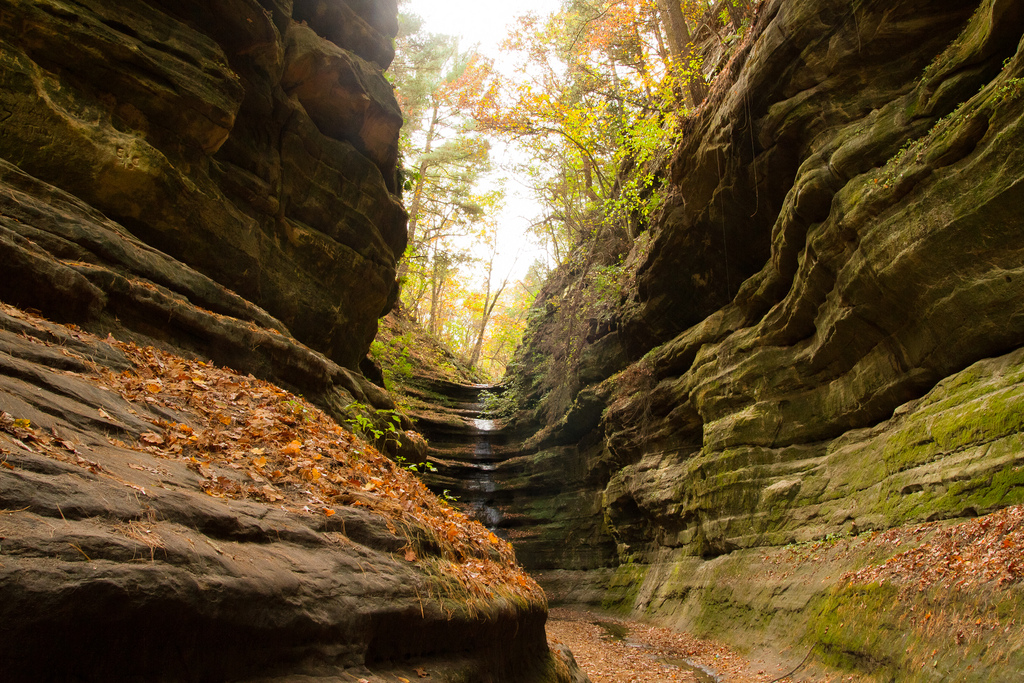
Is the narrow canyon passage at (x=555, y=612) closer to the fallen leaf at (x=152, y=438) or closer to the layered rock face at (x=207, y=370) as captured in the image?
the layered rock face at (x=207, y=370)

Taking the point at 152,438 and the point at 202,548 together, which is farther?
the point at 152,438

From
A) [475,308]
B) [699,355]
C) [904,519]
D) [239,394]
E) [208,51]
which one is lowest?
[904,519]

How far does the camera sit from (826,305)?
11.1m

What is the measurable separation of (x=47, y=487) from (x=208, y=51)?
1095cm

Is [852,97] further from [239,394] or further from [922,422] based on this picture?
[239,394]

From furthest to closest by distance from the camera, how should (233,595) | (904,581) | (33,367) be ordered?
(904,581) → (33,367) → (233,595)

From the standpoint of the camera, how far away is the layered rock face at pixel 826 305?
802cm

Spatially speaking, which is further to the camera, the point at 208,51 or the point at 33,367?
the point at 208,51

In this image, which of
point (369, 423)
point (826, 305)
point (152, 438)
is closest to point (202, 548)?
point (152, 438)

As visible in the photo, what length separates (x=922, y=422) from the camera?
28.5ft

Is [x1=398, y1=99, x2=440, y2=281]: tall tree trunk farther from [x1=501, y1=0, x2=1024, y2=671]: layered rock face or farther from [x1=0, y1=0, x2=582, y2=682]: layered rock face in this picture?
[x1=501, y1=0, x2=1024, y2=671]: layered rock face

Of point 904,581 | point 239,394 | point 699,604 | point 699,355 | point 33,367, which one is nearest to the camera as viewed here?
point 33,367

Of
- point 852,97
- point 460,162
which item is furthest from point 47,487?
point 460,162

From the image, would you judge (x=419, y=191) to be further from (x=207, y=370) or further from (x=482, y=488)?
(x=207, y=370)
